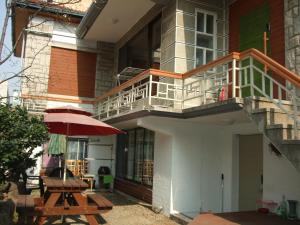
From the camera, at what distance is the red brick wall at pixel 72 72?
14898 millimetres

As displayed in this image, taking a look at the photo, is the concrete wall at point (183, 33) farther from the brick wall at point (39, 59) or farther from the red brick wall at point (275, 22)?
the brick wall at point (39, 59)

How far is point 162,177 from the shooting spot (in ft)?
31.7

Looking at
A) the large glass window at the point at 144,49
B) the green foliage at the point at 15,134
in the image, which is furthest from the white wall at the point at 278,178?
the large glass window at the point at 144,49

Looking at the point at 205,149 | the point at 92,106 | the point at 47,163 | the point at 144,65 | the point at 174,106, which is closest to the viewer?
the point at 174,106

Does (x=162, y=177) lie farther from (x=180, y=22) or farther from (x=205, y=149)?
(x=180, y=22)

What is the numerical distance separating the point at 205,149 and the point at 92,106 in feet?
23.5

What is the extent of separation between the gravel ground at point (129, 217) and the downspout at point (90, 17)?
648cm

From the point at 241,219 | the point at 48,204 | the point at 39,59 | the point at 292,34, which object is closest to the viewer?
the point at 241,219

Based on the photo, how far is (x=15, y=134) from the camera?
5613 millimetres

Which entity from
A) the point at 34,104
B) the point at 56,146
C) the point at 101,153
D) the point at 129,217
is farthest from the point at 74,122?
the point at 101,153

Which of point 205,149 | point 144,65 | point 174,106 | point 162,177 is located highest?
point 144,65

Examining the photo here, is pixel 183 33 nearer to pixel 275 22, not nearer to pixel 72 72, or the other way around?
pixel 275 22

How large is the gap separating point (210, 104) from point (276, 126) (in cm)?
206

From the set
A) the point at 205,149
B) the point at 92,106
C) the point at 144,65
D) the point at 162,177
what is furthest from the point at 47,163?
the point at 205,149
